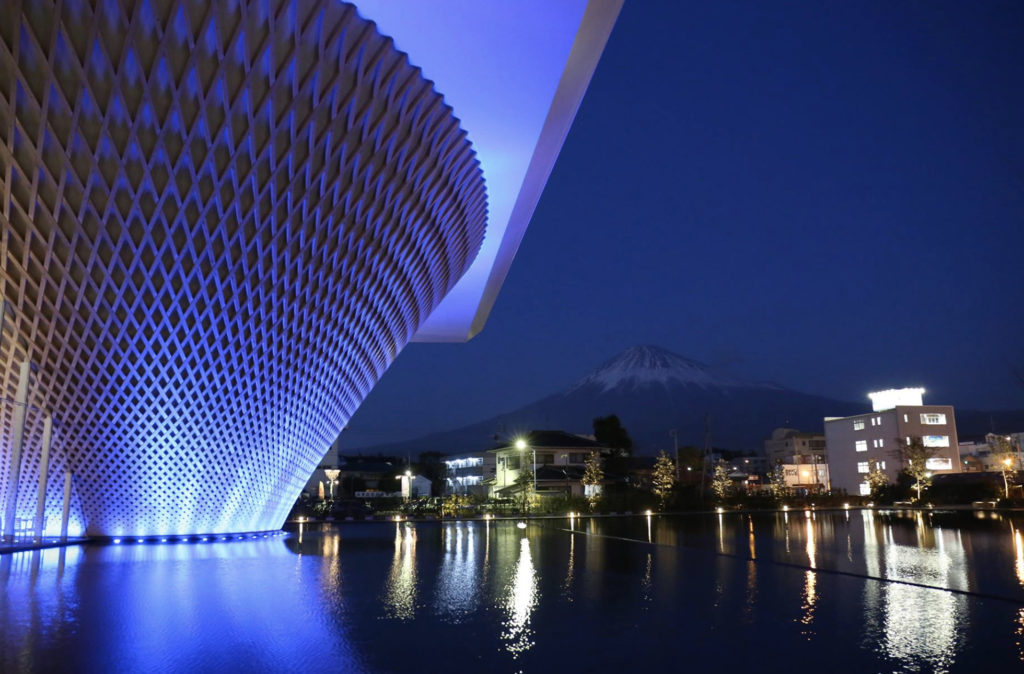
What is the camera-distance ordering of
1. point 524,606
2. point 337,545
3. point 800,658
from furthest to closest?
point 337,545
point 524,606
point 800,658

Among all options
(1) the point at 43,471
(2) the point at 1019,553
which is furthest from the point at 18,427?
(2) the point at 1019,553

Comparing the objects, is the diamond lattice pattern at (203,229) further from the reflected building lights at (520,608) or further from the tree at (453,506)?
the tree at (453,506)

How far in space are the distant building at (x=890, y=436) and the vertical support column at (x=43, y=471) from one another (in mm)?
65522

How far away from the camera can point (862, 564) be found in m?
14.3

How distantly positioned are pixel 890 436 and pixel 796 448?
103 ft

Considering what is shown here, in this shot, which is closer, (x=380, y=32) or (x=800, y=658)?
(x=800, y=658)

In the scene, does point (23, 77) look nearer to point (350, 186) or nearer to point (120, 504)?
point (350, 186)

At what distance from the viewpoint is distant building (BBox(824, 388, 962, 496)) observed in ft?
229

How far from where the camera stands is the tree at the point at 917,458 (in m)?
55.9

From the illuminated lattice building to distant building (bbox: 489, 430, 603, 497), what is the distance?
3399 cm

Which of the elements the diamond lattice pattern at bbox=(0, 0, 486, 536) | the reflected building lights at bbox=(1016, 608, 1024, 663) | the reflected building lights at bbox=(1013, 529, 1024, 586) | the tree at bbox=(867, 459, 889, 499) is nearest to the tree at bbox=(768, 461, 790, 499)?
the tree at bbox=(867, 459, 889, 499)

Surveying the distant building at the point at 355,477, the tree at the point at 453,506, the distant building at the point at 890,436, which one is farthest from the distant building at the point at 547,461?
the distant building at the point at 890,436

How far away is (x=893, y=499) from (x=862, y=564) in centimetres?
4636

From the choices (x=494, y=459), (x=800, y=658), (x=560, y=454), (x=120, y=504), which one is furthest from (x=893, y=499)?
(x=800, y=658)
